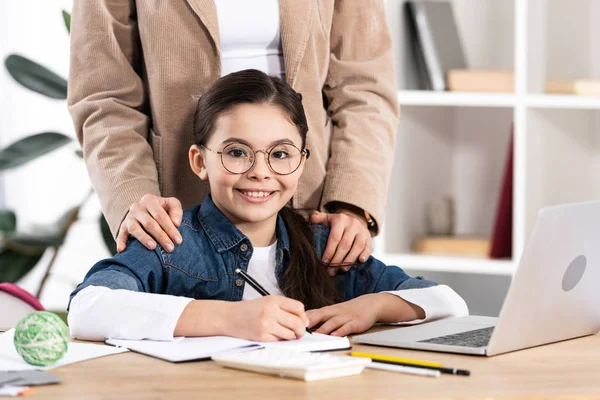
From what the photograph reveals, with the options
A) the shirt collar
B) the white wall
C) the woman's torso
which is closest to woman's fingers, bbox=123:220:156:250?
the shirt collar

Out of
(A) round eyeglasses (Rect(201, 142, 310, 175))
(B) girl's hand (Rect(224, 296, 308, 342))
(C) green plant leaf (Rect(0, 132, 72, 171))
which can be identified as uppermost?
(C) green plant leaf (Rect(0, 132, 72, 171))

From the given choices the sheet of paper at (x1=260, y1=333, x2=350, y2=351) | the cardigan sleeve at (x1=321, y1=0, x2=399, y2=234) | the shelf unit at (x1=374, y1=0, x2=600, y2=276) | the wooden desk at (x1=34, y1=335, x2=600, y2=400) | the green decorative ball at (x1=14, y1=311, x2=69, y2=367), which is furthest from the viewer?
the shelf unit at (x1=374, y1=0, x2=600, y2=276)

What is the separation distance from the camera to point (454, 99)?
9.78 ft

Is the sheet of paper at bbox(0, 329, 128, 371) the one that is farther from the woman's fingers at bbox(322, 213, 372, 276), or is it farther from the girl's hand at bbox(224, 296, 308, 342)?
the woman's fingers at bbox(322, 213, 372, 276)

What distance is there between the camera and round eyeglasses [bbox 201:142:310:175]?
166 centimetres

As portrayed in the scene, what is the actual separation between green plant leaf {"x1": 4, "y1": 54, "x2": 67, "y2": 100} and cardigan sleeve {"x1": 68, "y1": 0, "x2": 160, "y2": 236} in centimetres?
112

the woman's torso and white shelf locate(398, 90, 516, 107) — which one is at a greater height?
white shelf locate(398, 90, 516, 107)

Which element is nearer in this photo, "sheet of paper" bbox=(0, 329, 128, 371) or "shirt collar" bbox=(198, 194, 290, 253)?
"sheet of paper" bbox=(0, 329, 128, 371)

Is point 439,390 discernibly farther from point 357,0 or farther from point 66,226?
point 66,226

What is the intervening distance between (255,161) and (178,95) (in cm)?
30

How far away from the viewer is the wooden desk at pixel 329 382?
108 cm

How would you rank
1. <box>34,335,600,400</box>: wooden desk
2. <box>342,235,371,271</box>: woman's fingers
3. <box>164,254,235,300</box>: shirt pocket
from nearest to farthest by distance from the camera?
<box>34,335,600,400</box>: wooden desk, <box>164,254,235,300</box>: shirt pocket, <box>342,235,371,271</box>: woman's fingers

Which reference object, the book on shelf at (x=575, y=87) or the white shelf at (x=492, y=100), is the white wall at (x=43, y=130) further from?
the book on shelf at (x=575, y=87)

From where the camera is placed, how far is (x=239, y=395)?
107cm
